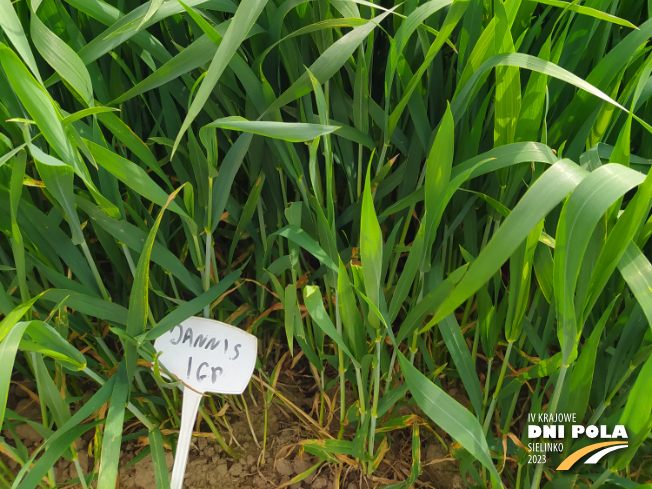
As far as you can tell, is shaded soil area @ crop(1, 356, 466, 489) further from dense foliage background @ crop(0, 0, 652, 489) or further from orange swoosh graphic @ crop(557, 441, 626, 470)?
orange swoosh graphic @ crop(557, 441, 626, 470)

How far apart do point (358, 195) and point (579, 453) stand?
1.23ft


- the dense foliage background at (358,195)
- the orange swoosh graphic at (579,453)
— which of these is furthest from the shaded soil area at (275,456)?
the orange swoosh graphic at (579,453)

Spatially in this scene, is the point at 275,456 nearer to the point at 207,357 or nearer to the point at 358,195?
the point at 207,357

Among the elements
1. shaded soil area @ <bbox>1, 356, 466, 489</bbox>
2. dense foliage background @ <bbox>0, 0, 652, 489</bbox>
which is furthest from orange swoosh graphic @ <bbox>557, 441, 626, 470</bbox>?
shaded soil area @ <bbox>1, 356, 466, 489</bbox>

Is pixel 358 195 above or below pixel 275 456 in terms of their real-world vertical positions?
above

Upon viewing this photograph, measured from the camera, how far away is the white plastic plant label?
0.54 metres

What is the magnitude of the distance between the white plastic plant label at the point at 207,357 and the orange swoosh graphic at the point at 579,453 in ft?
1.19

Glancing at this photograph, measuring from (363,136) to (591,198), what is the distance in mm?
259

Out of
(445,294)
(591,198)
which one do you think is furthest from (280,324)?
(591,198)

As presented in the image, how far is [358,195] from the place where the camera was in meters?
0.58

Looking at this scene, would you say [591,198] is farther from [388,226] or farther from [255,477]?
[255,477]

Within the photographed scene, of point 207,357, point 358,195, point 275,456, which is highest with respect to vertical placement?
point 358,195

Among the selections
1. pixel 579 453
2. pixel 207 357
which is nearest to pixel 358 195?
pixel 207 357

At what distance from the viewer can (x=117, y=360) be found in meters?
0.66
